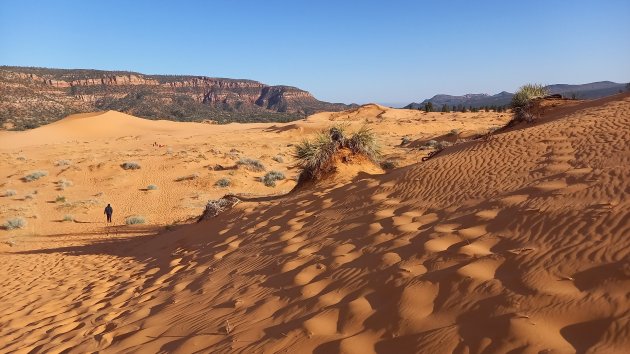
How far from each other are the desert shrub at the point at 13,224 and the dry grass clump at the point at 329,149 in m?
10.9

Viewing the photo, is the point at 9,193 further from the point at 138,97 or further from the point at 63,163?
the point at 138,97

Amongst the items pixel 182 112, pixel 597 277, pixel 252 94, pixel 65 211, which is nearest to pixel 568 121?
pixel 597 277

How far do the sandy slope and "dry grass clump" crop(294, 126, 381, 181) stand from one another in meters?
2.13

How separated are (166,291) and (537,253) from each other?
4.68 meters

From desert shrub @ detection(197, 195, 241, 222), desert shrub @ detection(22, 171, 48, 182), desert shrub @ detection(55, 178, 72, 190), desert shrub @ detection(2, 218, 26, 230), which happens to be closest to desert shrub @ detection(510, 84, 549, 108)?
desert shrub @ detection(197, 195, 241, 222)

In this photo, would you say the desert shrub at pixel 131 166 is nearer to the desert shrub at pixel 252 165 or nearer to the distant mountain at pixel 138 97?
the desert shrub at pixel 252 165

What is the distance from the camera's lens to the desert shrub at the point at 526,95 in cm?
1438

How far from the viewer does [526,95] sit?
14516 millimetres

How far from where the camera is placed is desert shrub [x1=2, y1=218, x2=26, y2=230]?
15414mm

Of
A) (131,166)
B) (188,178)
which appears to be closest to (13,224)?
(188,178)

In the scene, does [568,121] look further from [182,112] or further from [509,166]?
[182,112]

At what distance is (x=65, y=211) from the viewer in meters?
17.8

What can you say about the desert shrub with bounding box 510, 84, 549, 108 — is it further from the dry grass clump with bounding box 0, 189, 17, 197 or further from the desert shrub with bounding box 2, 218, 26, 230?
the dry grass clump with bounding box 0, 189, 17, 197

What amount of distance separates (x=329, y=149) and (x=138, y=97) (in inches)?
Result: 3869
